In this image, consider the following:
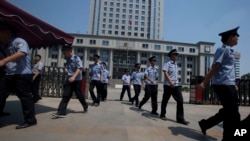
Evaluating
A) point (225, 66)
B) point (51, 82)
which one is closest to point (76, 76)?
point (225, 66)

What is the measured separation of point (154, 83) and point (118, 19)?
80.1 m

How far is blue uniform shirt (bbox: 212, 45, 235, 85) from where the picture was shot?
11.2 ft

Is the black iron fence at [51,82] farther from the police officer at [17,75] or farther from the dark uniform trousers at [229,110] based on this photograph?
the dark uniform trousers at [229,110]

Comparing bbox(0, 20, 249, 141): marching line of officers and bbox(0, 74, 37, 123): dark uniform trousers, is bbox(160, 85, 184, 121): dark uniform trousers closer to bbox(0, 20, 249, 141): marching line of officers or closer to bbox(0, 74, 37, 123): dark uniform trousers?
bbox(0, 20, 249, 141): marching line of officers

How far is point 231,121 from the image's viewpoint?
10.4ft

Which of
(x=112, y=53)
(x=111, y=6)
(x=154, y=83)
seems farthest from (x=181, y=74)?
(x=154, y=83)

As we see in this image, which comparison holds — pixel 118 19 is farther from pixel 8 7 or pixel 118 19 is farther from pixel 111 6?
pixel 8 7

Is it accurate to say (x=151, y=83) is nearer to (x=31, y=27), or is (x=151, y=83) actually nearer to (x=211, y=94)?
(x=31, y=27)

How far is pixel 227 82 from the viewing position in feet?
11.1

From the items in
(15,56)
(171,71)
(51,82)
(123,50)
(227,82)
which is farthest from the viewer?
(123,50)

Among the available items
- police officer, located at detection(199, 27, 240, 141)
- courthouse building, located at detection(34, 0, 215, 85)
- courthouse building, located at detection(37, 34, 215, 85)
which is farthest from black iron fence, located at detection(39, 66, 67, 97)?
courthouse building, located at detection(37, 34, 215, 85)

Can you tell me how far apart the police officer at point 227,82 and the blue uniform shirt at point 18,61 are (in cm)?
335

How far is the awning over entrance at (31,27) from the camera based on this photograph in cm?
396

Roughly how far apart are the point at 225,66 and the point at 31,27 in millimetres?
4048
